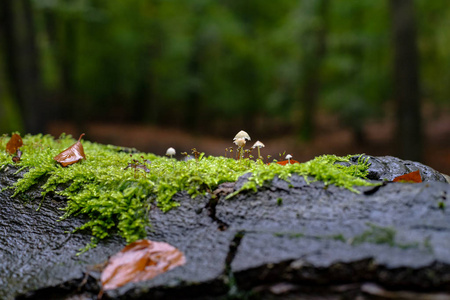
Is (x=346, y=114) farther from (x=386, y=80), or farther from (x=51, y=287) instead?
(x=51, y=287)

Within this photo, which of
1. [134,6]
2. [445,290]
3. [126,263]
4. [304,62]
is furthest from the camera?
[134,6]

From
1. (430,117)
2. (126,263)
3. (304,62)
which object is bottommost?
(430,117)

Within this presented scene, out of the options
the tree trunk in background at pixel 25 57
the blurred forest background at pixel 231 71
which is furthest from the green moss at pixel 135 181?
the tree trunk in background at pixel 25 57

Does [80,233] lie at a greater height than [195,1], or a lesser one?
lesser

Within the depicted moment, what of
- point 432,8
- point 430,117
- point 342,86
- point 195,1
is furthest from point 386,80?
point 195,1

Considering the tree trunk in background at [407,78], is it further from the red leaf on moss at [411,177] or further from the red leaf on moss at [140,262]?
the red leaf on moss at [140,262]

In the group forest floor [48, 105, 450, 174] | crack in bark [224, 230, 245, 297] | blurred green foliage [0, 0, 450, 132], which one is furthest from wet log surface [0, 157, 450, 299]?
blurred green foliage [0, 0, 450, 132]

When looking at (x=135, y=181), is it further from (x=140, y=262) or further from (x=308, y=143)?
(x=308, y=143)

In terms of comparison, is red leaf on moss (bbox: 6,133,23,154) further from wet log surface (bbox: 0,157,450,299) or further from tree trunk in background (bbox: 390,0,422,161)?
tree trunk in background (bbox: 390,0,422,161)
